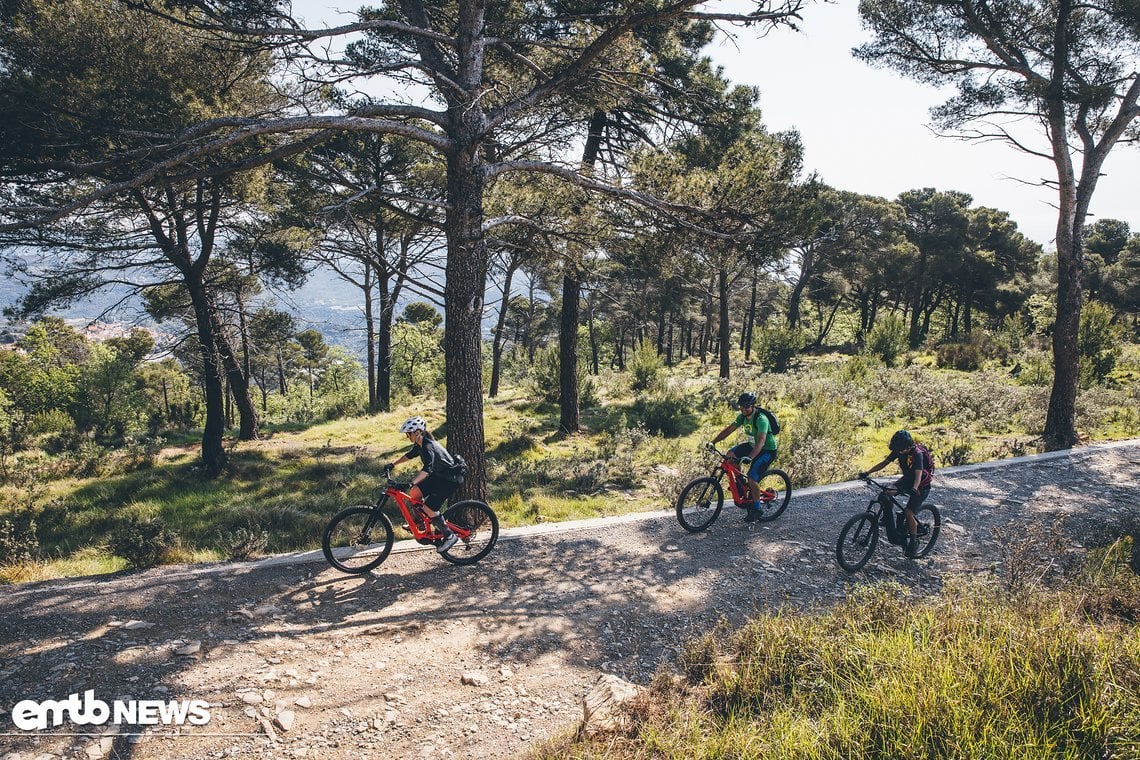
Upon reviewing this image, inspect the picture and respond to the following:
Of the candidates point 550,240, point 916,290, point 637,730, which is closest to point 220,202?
point 550,240

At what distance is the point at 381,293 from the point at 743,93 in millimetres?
18578

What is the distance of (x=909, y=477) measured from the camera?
6.77 meters

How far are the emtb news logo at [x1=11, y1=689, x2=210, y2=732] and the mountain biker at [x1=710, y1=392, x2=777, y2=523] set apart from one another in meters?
6.36

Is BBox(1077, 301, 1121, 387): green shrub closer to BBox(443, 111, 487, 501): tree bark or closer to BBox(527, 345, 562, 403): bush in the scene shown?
BBox(527, 345, 562, 403): bush

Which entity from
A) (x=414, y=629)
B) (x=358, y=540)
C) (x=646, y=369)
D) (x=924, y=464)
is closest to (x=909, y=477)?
(x=924, y=464)

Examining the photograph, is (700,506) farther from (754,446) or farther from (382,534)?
(382,534)

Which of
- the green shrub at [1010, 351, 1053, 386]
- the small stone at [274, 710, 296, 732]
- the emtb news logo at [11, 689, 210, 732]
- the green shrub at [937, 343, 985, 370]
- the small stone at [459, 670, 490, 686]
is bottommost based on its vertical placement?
the small stone at [459, 670, 490, 686]

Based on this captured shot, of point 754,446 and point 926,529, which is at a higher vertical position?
point 754,446

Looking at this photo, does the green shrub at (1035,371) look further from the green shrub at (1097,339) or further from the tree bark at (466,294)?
the tree bark at (466,294)

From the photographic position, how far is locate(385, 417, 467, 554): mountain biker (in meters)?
6.69

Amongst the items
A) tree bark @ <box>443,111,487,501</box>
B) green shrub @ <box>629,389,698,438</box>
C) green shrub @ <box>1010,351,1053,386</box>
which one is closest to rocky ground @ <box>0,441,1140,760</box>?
tree bark @ <box>443,111,487,501</box>

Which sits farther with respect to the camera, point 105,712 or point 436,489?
point 436,489

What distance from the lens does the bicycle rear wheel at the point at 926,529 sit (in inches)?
283

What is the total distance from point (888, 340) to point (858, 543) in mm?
26178
